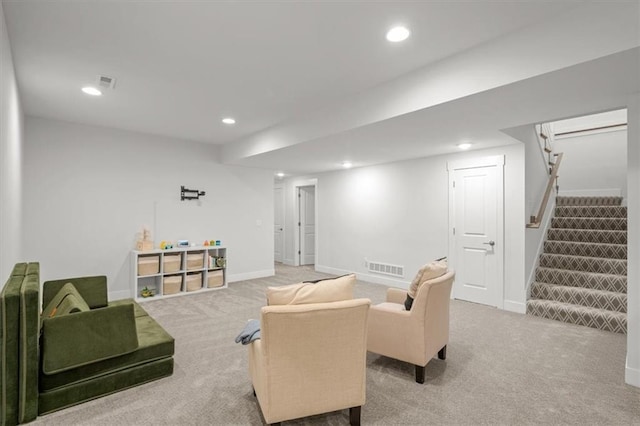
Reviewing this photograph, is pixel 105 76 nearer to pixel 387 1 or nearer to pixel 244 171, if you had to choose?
pixel 387 1

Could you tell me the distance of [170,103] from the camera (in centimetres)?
391

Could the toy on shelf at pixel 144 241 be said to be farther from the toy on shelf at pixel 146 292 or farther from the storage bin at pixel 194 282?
the storage bin at pixel 194 282

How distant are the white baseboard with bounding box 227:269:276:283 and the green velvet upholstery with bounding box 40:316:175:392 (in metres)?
3.41

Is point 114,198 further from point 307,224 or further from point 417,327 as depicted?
point 417,327

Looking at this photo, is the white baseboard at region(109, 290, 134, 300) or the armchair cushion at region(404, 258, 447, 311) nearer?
the armchair cushion at region(404, 258, 447, 311)

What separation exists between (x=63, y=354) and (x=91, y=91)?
275cm

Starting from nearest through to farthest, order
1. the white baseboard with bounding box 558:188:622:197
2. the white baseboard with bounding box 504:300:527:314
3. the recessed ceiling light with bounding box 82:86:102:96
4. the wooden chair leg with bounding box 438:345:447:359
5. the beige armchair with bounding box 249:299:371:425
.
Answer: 1. the beige armchair with bounding box 249:299:371:425
2. the wooden chair leg with bounding box 438:345:447:359
3. the recessed ceiling light with bounding box 82:86:102:96
4. the white baseboard with bounding box 504:300:527:314
5. the white baseboard with bounding box 558:188:622:197

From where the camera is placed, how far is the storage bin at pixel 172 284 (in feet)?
17.0

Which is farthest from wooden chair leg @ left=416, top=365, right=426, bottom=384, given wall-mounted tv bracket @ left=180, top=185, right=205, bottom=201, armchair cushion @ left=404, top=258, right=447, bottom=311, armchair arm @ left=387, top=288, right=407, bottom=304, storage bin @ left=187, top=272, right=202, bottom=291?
wall-mounted tv bracket @ left=180, top=185, right=205, bottom=201

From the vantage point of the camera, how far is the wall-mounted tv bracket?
580 cm

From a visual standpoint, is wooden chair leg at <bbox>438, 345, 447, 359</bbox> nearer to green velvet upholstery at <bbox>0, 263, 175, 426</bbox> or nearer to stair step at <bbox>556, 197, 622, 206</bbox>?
green velvet upholstery at <bbox>0, 263, 175, 426</bbox>

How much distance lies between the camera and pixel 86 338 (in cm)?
226

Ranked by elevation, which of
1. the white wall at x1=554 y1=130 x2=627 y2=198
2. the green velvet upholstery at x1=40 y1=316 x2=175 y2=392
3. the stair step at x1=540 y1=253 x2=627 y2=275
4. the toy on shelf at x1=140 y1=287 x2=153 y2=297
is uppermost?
the white wall at x1=554 y1=130 x2=627 y2=198

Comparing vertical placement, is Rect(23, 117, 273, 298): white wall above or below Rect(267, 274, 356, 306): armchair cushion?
above
